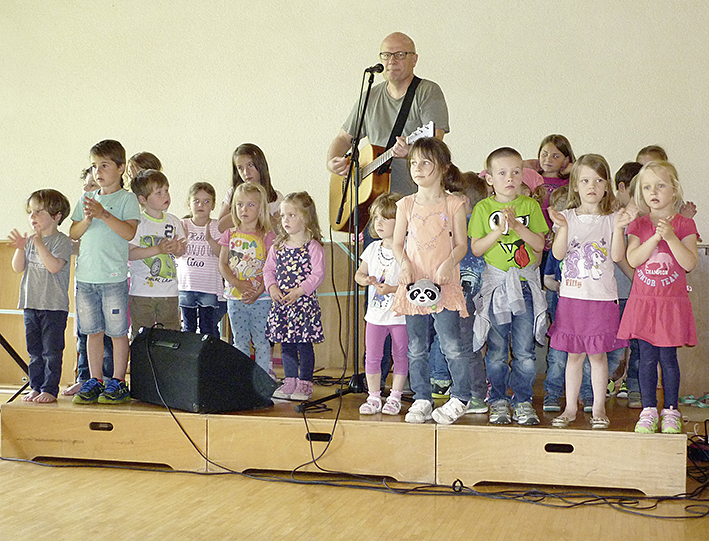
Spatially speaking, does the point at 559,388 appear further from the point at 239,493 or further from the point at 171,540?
the point at 171,540

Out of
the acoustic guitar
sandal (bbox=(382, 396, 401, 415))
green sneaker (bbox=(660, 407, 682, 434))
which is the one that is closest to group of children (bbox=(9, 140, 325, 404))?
the acoustic guitar

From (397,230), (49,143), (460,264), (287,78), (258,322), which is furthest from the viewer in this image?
(49,143)

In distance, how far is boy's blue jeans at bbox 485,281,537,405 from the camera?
2705mm

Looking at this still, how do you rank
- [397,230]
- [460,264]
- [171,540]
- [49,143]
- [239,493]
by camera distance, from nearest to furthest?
[171,540] < [239,493] < [397,230] < [460,264] < [49,143]

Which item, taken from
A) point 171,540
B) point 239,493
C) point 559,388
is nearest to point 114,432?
point 239,493

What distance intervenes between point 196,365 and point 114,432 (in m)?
0.45

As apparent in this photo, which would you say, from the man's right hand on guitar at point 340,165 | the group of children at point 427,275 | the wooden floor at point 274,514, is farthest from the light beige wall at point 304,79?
the wooden floor at point 274,514

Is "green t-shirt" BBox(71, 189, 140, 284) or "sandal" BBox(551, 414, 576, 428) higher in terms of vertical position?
"green t-shirt" BBox(71, 189, 140, 284)

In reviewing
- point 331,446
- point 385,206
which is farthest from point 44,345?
point 385,206

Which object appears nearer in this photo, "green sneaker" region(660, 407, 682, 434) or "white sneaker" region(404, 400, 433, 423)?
"green sneaker" region(660, 407, 682, 434)

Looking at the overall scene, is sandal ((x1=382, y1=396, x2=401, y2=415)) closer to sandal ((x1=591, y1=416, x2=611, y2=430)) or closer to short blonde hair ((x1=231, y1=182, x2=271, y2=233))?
sandal ((x1=591, y1=416, x2=611, y2=430))

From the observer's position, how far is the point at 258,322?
11.1ft

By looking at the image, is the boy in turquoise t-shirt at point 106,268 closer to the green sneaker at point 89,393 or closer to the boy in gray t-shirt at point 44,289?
the green sneaker at point 89,393

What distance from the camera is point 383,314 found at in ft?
9.50
